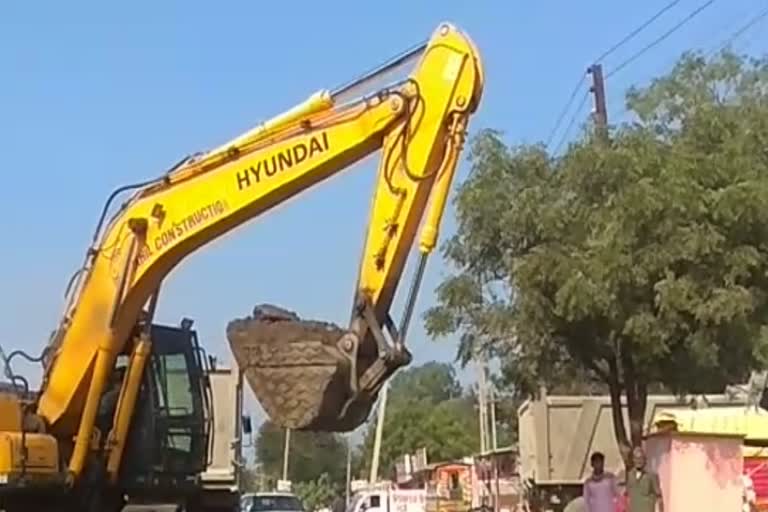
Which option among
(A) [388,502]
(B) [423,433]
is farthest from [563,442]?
(B) [423,433]

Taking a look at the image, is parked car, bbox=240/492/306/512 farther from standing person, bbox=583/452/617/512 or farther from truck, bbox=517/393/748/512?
standing person, bbox=583/452/617/512

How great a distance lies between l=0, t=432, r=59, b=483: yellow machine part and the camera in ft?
48.0

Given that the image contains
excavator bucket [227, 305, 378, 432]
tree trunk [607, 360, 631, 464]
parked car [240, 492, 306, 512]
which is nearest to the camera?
excavator bucket [227, 305, 378, 432]

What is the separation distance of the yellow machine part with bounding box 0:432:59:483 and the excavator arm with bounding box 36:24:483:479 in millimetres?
201

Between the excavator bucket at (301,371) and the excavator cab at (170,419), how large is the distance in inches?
85.0

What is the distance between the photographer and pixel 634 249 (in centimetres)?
2162

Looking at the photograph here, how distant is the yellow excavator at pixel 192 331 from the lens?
13438mm

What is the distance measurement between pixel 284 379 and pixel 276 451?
2770 inches

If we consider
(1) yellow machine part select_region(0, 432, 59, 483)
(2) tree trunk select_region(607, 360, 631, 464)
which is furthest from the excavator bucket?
(2) tree trunk select_region(607, 360, 631, 464)

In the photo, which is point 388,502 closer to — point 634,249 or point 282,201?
point 634,249

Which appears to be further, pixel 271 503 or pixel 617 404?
pixel 271 503

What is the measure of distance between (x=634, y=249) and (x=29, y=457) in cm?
953

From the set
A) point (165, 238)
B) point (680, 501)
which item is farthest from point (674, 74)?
point (165, 238)

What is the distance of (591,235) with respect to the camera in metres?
22.2
